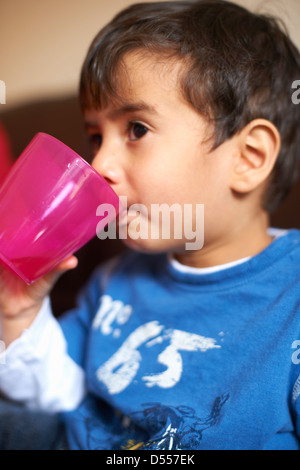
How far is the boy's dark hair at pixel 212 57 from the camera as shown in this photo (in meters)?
0.71

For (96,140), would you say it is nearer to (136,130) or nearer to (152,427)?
(136,130)

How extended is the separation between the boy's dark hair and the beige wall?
0.64 ft

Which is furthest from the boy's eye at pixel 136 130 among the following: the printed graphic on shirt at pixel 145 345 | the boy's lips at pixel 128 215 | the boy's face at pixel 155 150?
the printed graphic on shirt at pixel 145 345

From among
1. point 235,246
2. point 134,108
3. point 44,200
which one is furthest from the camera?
point 235,246

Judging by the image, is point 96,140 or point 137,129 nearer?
point 137,129

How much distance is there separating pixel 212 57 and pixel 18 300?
0.55 m

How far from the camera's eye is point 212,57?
72cm

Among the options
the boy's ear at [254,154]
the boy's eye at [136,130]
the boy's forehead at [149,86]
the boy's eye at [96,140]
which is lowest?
the boy's ear at [254,154]

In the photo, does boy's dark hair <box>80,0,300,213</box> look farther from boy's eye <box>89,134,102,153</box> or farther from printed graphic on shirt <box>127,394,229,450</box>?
printed graphic on shirt <box>127,394,229,450</box>

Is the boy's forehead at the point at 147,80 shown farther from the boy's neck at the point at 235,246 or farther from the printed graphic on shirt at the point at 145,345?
the printed graphic on shirt at the point at 145,345

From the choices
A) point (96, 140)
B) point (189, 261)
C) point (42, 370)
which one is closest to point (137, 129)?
point (96, 140)

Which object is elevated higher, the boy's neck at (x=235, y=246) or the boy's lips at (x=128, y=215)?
the boy's lips at (x=128, y=215)
